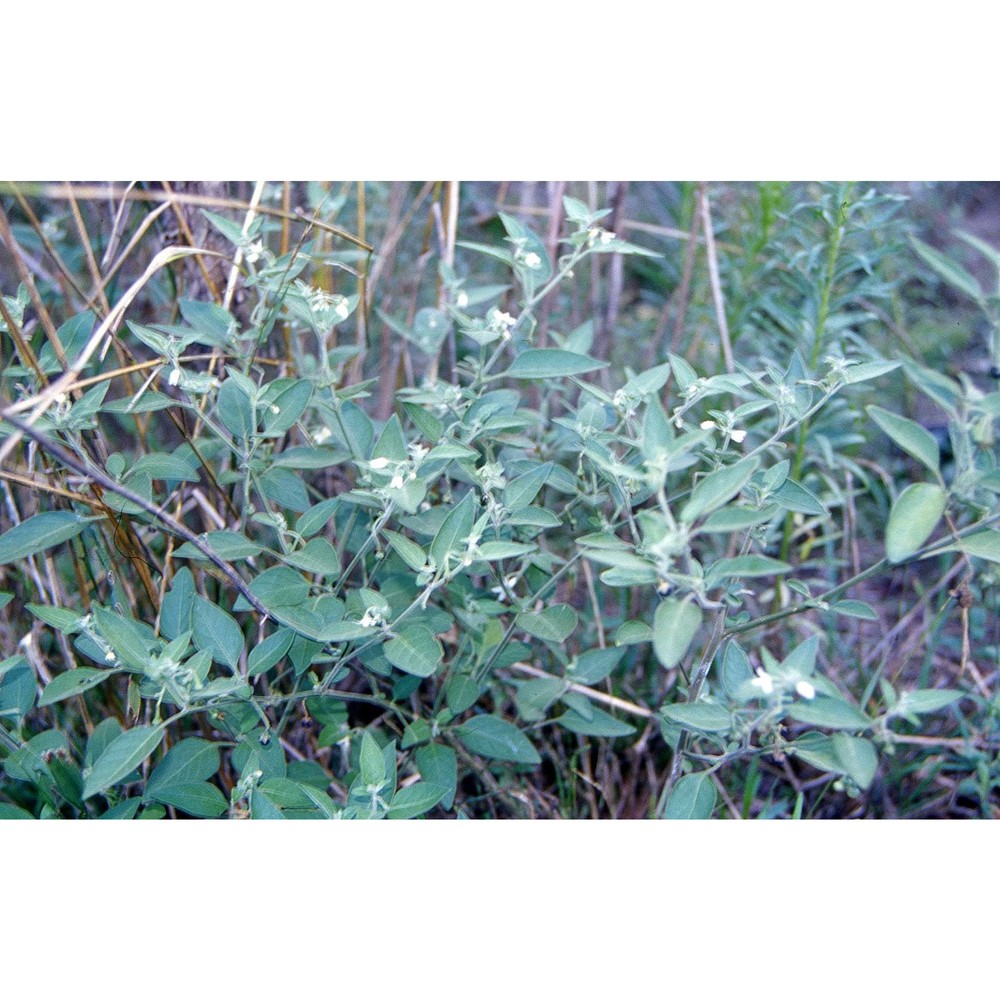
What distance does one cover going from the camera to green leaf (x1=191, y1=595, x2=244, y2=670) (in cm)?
109

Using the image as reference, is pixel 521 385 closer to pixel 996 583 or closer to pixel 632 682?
pixel 632 682

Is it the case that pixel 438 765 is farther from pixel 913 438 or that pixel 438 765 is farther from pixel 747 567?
pixel 913 438

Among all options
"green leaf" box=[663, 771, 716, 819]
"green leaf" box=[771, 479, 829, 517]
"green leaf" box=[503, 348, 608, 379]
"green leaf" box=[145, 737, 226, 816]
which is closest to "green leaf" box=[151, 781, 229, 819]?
"green leaf" box=[145, 737, 226, 816]

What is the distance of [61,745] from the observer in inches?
45.4

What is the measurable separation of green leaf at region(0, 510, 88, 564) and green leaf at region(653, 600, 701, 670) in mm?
758

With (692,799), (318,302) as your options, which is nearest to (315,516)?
(318,302)

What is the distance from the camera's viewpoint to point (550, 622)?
1139 millimetres

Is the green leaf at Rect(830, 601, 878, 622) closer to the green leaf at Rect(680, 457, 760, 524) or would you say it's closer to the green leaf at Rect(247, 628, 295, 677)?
the green leaf at Rect(680, 457, 760, 524)

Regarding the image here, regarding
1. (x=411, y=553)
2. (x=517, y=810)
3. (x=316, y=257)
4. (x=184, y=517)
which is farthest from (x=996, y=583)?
(x=184, y=517)

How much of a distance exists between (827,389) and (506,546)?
0.46 metres

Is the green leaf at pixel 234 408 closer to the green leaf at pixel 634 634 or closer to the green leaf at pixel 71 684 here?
the green leaf at pixel 71 684

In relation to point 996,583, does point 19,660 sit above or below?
above

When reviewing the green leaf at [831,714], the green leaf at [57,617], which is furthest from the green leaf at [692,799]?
the green leaf at [57,617]

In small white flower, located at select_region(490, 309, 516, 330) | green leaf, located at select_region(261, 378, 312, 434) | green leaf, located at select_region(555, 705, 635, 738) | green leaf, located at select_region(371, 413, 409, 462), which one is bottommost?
green leaf, located at select_region(555, 705, 635, 738)
